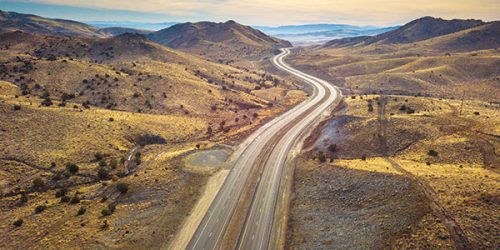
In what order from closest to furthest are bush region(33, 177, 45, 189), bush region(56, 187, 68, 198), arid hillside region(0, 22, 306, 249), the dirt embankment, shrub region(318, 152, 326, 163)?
1. the dirt embankment
2. arid hillside region(0, 22, 306, 249)
3. bush region(56, 187, 68, 198)
4. bush region(33, 177, 45, 189)
5. shrub region(318, 152, 326, 163)

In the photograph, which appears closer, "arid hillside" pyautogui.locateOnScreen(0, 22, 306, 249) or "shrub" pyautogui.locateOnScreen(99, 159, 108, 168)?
"arid hillside" pyautogui.locateOnScreen(0, 22, 306, 249)

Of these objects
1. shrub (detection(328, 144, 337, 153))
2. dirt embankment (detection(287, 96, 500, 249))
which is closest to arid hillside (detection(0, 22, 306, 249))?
dirt embankment (detection(287, 96, 500, 249))

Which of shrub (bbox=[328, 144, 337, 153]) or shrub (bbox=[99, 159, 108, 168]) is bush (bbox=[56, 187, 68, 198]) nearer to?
shrub (bbox=[99, 159, 108, 168])

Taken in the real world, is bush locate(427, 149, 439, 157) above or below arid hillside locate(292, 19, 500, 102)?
below

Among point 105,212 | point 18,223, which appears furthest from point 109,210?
point 18,223

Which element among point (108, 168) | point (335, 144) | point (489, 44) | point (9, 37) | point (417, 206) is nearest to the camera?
point (417, 206)

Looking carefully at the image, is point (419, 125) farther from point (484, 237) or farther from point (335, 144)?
point (484, 237)

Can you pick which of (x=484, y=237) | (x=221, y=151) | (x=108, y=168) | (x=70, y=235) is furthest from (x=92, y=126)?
(x=484, y=237)

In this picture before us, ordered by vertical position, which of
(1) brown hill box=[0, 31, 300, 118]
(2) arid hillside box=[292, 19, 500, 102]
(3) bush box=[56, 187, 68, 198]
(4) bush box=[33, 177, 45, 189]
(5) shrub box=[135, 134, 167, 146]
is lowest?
(3) bush box=[56, 187, 68, 198]

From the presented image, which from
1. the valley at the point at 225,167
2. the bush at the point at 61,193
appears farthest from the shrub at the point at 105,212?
the bush at the point at 61,193
